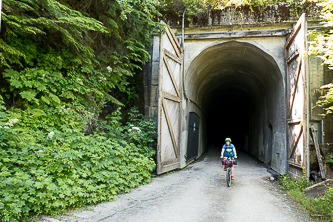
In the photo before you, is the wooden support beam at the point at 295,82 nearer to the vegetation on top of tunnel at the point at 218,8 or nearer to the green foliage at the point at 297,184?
the green foliage at the point at 297,184

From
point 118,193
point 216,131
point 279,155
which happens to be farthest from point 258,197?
point 216,131

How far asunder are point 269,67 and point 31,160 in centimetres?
929

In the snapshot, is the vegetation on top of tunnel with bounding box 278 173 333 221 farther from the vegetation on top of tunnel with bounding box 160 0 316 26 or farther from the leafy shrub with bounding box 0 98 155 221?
the vegetation on top of tunnel with bounding box 160 0 316 26

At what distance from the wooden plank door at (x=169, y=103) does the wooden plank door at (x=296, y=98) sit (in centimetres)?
387

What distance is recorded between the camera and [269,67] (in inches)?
406

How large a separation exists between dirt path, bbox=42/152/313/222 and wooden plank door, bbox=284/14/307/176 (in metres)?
1.17

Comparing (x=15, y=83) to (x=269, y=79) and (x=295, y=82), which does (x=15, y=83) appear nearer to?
(x=295, y=82)

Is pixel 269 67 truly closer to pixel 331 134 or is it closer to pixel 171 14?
pixel 331 134

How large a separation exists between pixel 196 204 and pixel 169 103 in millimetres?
4200

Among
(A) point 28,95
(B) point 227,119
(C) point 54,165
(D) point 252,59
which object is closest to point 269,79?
(D) point 252,59

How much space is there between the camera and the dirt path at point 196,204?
14.6 ft

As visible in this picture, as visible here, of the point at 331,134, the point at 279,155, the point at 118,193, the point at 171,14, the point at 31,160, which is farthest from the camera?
the point at 171,14

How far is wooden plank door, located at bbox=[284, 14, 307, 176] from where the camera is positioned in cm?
716

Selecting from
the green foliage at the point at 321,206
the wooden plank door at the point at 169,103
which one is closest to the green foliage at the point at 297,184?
the green foliage at the point at 321,206
